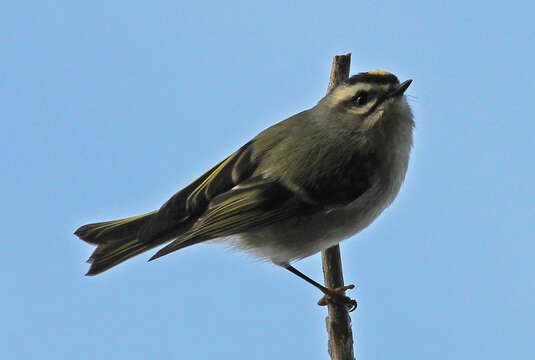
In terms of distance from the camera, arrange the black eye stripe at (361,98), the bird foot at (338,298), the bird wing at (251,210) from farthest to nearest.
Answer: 1. the bird foot at (338,298)
2. the black eye stripe at (361,98)
3. the bird wing at (251,210)

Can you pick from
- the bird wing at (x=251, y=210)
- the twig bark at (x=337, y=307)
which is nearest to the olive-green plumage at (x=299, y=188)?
the bird wing at (x=251, y=210)

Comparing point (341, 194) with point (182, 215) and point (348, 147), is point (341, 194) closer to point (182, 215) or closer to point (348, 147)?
point (348, 147)

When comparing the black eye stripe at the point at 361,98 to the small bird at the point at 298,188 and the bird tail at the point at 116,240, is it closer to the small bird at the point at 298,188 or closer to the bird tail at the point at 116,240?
the small bird at the point at 298,188

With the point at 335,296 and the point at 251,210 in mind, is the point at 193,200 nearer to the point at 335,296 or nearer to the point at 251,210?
the point at 251,210

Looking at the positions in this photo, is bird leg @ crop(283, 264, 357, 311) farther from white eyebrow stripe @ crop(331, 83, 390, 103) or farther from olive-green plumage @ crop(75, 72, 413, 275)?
white eyebrow stripe @ crop(331, 83, 390, 103)

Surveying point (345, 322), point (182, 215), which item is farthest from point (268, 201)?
point (345, 322)

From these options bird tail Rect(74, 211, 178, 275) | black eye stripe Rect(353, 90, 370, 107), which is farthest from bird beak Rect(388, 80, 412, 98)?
bird tail Rect(74, 211, 178, 275)

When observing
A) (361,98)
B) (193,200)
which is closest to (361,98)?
(361,98)
